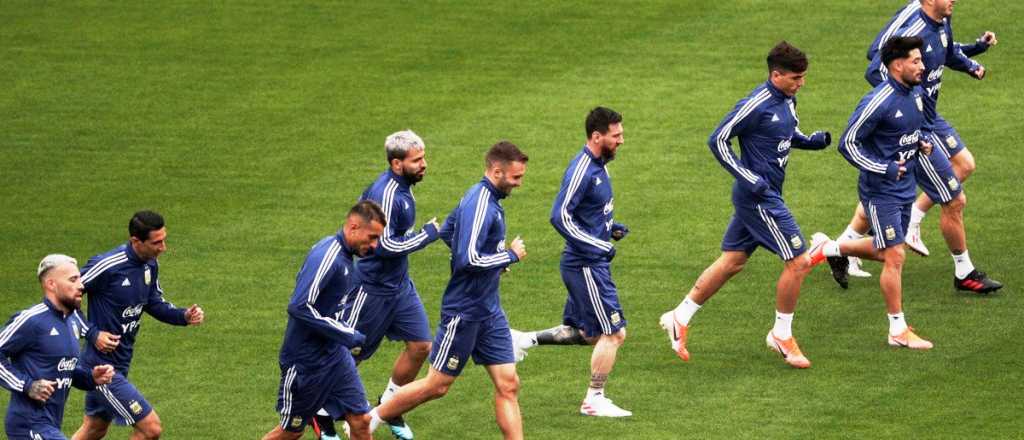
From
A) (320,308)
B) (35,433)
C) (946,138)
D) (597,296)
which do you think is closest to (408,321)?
(597,296)

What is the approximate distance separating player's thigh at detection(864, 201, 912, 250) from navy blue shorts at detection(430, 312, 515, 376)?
3.48 meters

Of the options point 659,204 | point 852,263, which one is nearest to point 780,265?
point 852,263

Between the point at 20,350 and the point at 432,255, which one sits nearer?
the point at 20,350

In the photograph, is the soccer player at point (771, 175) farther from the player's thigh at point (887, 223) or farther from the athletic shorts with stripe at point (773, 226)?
the player's thigh at point (887, 223)

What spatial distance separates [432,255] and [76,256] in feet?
10.6

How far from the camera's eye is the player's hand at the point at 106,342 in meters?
10.7

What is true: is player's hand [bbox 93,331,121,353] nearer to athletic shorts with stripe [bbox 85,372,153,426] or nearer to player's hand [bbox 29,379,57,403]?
athletic shorts with stripe [bbox 85,372,153,426]

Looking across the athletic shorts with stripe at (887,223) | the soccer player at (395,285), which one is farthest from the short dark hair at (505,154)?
the athletic shorts with stripe at (887,223)

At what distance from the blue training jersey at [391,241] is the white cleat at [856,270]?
15.3 feet

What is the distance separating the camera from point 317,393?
10.9 metres

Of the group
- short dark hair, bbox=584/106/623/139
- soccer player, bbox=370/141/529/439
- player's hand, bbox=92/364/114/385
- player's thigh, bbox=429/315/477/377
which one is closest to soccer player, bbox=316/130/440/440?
soccer player, bbox=370/141/529/439

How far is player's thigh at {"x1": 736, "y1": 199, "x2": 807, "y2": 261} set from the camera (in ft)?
42.4

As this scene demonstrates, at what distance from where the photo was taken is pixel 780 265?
1541 cm

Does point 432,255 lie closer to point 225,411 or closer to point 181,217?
point 181,217
